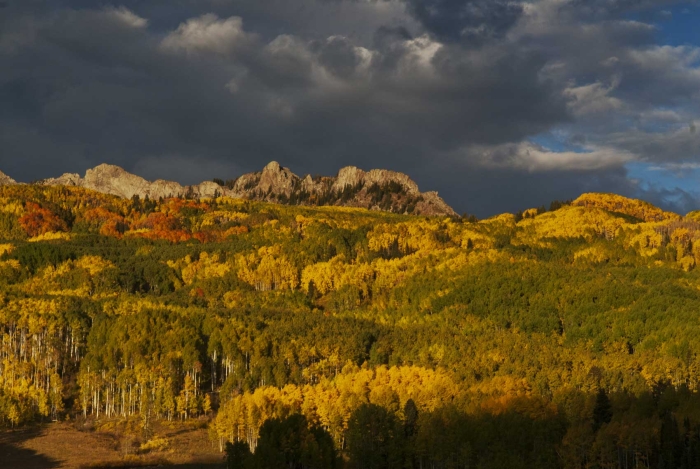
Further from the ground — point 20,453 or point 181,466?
point 20,453

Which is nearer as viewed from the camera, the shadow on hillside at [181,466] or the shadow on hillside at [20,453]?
the shadow on hillside at [20,453]

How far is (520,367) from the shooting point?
7215 inches

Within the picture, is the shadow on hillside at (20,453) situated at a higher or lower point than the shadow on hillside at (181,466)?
higher

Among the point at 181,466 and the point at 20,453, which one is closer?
the point at 181,466

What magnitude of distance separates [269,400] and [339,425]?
54.9 feet

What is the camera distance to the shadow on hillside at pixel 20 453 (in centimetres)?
14962

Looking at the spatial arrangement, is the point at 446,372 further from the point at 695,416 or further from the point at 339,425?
the point at 695,416

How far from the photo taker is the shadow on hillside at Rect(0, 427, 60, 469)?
150 meters

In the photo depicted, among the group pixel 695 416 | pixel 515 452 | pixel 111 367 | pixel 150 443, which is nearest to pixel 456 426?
pixel 515 452

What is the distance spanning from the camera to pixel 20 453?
15662 cm

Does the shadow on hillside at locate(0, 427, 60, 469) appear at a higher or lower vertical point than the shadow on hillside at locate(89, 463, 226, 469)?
higher

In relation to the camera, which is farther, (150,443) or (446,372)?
(446,372)

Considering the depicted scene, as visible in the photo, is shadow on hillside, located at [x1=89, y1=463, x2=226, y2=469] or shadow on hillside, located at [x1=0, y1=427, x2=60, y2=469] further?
shadow on hillside, located at [x1=89, y1=463, x2=226, y2=469]

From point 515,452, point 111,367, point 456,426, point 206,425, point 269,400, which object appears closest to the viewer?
point 515,452
